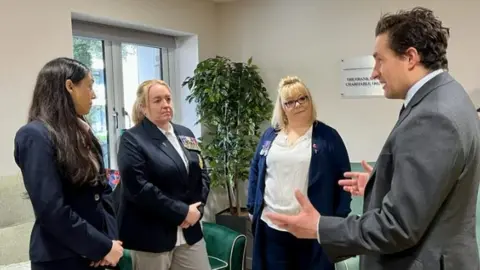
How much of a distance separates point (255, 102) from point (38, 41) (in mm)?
1641

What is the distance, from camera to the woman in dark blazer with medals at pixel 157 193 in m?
2.00

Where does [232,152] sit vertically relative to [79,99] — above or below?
below

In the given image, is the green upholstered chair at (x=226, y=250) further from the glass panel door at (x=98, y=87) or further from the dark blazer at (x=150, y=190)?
the glass panel door at (x=98, y=87)

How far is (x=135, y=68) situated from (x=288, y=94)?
67.4 inches

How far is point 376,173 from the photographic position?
3.50 ft

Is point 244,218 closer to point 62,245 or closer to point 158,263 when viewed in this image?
point 158,263

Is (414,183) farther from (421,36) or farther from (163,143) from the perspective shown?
(163,143)

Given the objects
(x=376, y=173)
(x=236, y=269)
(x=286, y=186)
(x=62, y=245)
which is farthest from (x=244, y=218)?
(x=376, y=173)

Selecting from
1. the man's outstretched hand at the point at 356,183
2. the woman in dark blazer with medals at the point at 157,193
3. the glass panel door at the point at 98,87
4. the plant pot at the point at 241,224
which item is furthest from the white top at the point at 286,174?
the glass panel door at the point at 98,87

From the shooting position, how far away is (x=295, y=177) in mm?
2176

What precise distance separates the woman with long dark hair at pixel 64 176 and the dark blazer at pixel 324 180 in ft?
3.12

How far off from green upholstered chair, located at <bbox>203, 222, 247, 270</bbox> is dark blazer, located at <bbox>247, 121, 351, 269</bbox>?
1.19ft

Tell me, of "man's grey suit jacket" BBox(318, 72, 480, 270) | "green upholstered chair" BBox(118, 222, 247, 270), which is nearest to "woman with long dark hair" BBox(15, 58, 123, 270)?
"man's grey suit jacket" BBox(318, 72, 480, 270)

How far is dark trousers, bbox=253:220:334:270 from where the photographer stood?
6.98 feet
